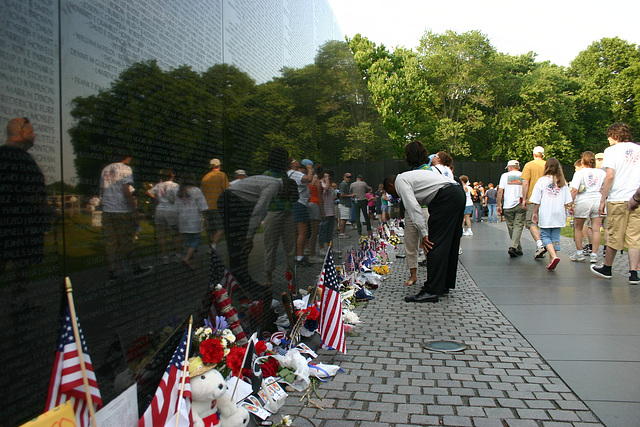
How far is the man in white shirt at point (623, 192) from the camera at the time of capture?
7037 mm

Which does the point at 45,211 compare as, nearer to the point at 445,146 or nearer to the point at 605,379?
the point at 605,379

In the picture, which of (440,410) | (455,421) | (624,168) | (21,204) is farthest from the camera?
(624,168)

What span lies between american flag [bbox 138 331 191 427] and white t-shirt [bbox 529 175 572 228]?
8.14m

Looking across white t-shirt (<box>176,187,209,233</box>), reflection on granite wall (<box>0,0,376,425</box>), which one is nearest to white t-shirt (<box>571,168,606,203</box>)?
reflection on granite wall (<box>0,0,376,425</box>)

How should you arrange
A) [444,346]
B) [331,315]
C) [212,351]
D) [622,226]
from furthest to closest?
[622,226] < [444,346] < [331,315] < [212,351]

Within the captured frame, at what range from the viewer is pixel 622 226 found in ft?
23.5

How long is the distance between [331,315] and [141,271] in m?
2.21

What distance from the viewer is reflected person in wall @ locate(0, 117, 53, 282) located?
1.86 metres

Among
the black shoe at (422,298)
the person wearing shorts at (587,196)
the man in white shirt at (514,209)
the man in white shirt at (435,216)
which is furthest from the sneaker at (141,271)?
the man in white shirt at (514,209)

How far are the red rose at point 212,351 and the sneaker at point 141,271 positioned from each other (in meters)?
0.51

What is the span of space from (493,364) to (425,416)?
4.01 feet

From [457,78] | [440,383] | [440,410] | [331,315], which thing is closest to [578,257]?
[331,315]

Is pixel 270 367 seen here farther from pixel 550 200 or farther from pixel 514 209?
pixel 514 209

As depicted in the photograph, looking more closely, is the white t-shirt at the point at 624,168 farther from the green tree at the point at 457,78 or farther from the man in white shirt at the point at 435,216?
the green tree at the point at 457,78
